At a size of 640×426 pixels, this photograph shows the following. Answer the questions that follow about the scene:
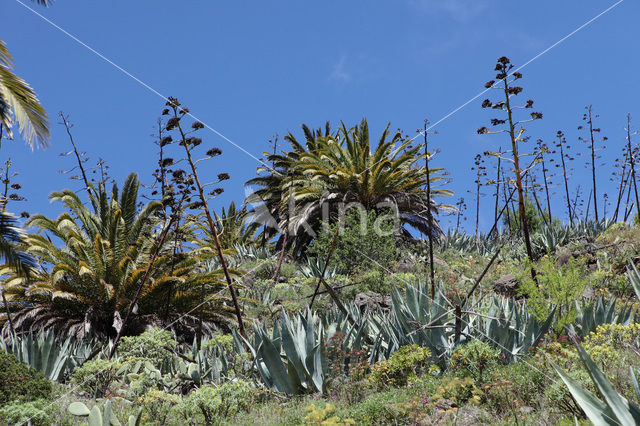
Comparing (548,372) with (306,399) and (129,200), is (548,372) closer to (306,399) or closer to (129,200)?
(306,399)

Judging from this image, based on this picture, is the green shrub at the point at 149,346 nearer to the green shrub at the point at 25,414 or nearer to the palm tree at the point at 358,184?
the green shrub at the point at 25,414

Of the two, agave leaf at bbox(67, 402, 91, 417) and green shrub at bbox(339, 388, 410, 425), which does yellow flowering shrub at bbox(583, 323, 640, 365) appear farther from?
agave leaf at bbox(67, 402, 91, 417)

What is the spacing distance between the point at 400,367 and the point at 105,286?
7.46 meters

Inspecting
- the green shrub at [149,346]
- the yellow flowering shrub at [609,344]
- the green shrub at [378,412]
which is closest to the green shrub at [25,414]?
the green shrub at [149,346]

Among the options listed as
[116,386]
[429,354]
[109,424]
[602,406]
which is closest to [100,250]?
[116,386]

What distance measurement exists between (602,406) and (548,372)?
2.37 metres

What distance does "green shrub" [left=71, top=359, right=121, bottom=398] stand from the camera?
19.9 ft

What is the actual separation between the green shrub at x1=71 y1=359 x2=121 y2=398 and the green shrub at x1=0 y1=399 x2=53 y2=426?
122 centimetres

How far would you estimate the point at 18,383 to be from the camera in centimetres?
522

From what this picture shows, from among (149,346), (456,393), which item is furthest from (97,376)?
(456,393)

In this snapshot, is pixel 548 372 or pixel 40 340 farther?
pixel 40 340

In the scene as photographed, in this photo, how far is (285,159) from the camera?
2266 centimetres

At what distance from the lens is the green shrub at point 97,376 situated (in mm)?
6066

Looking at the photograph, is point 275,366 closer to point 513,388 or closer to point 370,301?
point 513,388
